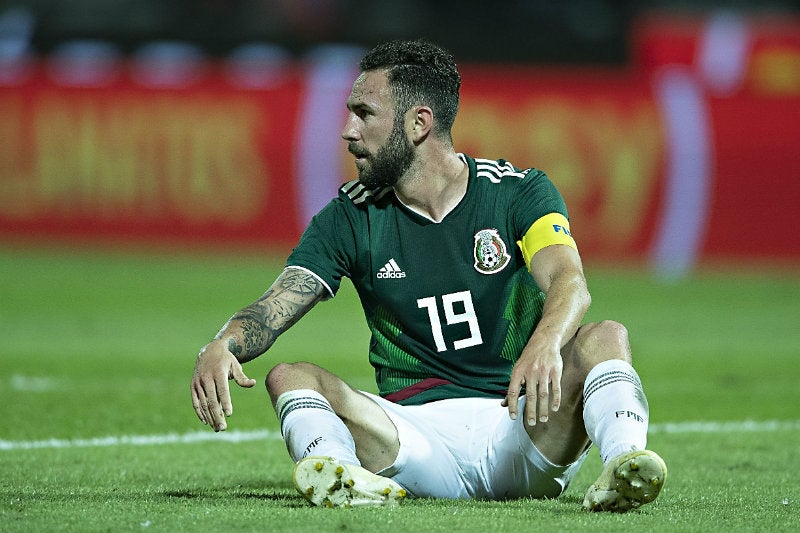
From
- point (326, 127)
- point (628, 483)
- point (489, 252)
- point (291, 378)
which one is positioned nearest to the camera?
point (628, 483)

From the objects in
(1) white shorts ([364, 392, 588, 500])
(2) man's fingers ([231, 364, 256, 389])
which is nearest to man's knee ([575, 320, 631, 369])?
(1) white shorts ([364, 392, 588, 500])

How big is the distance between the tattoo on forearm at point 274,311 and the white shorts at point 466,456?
1.30ft

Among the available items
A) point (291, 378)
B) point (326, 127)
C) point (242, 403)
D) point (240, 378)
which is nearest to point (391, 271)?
point (291, 378)

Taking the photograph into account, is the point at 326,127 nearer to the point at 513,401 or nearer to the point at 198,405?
the point at 198,405

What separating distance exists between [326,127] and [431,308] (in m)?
11.7

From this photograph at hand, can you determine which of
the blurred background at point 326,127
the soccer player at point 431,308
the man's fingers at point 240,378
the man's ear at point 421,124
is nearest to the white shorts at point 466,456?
the soccer player at point 431,308

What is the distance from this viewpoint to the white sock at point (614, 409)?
401 centimetres

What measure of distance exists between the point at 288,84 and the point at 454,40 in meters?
2.18

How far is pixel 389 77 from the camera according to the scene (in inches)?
185

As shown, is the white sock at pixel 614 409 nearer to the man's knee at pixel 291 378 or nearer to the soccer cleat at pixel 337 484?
the soccer cleat at pixel 337 484

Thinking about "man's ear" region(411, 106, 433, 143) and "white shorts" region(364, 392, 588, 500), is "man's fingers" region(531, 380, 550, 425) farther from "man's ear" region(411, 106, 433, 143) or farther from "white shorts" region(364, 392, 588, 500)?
"man's ear" region(411, 106, 433, 143)

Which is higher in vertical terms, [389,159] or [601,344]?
[389,159]

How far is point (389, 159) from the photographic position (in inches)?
185

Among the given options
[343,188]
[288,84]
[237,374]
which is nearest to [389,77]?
[343,188]
